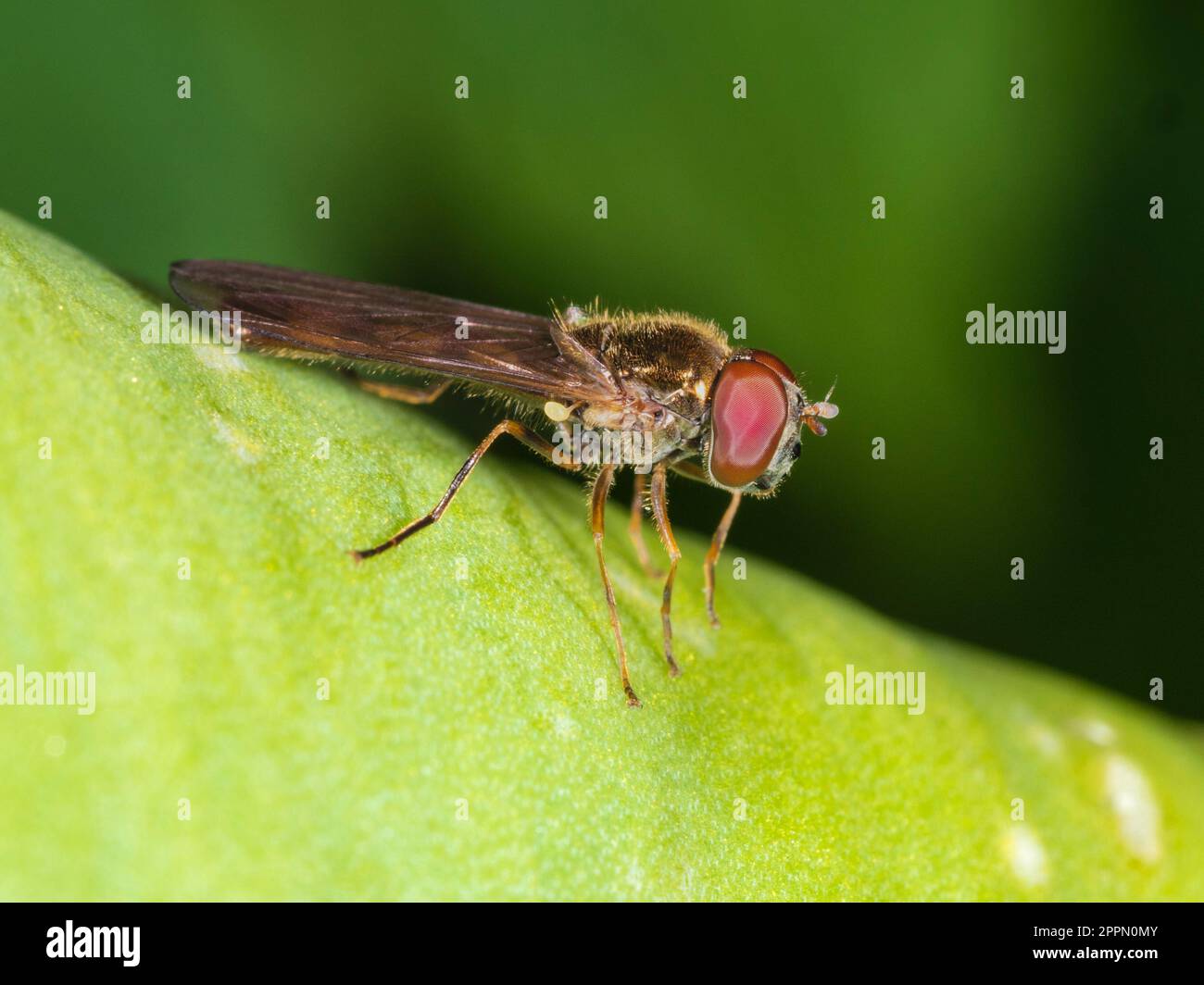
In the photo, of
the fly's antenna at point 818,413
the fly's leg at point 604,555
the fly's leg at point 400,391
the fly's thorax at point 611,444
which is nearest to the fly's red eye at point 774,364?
the fly's antenna at point 818,413

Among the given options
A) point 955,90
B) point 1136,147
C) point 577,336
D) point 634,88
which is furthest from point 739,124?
point 1136,147

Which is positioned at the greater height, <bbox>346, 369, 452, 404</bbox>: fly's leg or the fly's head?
<bbox>346, 369, 452, 404</bbox>: fly's leg

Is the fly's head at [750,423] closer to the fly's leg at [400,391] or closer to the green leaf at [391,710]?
the green leaf at [391,710]

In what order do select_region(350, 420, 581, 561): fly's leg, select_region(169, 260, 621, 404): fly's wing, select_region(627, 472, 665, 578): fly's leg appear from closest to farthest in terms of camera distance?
select_region(350, 420, 581, 561): fly's leg
select_region(169, 260, 621, 404): fly's wing
select_region(627, 472, 665, 578): fly's leg

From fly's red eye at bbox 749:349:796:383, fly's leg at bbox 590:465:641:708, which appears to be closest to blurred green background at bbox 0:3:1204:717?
fly's red eye at bbox 749:349:796:383

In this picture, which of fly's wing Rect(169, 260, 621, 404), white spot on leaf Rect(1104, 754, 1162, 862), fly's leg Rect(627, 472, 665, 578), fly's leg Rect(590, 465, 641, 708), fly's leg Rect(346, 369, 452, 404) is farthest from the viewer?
fly's leg Rect(346, 369, 452, 404)

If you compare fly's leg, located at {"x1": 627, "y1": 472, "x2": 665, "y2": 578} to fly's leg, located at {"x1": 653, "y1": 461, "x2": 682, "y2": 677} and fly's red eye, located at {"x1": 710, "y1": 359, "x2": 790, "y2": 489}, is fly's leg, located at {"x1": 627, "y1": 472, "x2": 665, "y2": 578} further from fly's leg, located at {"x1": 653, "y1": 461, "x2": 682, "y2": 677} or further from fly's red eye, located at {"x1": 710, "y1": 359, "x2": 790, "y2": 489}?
fly's red eye, located at {"x1": 710, "y1": 359, "x2": 790, "y2": 489}

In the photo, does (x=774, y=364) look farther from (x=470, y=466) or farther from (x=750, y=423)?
(x=470, y=466)
